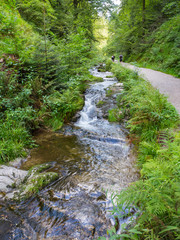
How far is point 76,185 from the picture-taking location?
130 inches

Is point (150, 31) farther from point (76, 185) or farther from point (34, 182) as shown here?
point (34, 182)

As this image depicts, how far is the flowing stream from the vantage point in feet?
7.77

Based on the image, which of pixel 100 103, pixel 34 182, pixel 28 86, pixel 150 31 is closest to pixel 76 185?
pixel 34 182

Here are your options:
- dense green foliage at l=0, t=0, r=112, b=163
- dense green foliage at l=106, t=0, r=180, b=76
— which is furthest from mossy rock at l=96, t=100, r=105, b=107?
dense green foliage at l=106, t=0, r=180, b=76

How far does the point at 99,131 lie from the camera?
6023 mm

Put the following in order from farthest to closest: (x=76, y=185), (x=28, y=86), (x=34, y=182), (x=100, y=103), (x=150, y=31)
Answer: (x=150, y=31), (x=100, y=103), (x=28, y=86), (x=76, y=185), (x=34, y=182)

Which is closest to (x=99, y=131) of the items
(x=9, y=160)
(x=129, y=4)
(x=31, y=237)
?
A: (x=9, y=160)

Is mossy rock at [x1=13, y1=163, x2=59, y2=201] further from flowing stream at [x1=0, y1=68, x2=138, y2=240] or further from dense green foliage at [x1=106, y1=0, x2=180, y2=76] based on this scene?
dense green foliage at [x1=106, y1=0, x2=180, y2=76]

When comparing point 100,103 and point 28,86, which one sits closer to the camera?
point 28,86

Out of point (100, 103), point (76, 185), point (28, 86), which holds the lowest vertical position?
point (76, 185)

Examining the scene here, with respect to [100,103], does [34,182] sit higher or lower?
lower

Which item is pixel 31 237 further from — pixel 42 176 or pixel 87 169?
pixel 87 169

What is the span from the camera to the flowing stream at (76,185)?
2.37m

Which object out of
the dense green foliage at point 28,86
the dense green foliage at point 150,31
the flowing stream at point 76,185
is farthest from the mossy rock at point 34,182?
the dense green foliage at point 150,31
